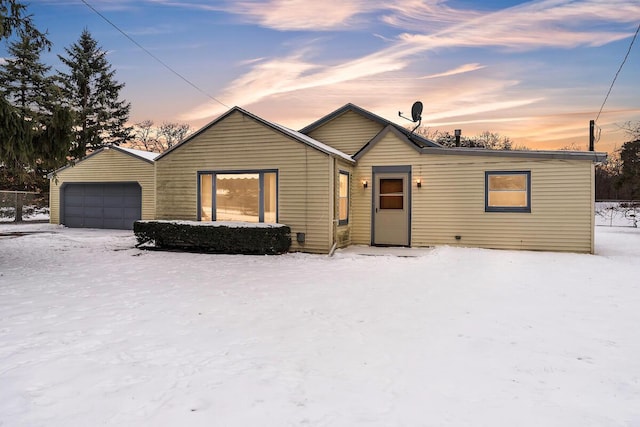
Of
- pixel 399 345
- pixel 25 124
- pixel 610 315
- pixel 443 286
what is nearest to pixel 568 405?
pixel 399 345

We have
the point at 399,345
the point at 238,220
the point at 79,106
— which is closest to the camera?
the point at 399,345

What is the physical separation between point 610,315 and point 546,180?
6.78 meters

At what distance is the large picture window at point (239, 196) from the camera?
1153 centimetres

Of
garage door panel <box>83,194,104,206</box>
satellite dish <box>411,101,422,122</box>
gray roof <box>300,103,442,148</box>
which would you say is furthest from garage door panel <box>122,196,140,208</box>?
satellite dish <box>411,101,422,122</box>

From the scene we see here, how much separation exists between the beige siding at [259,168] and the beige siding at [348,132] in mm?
3613

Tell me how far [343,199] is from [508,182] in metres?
4.87

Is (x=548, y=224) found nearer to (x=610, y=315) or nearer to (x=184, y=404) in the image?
(x=610, y=315)

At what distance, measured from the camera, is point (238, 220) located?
11750mm

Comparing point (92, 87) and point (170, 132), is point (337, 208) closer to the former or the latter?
point (92, 87)

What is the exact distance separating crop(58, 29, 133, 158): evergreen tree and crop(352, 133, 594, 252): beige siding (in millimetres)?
28687

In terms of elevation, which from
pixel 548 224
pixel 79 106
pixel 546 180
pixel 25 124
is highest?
pixel 79 106

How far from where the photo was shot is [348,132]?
567 inches

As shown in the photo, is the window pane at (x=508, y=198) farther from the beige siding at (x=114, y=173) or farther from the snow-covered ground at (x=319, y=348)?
the beige siding at (x=114, y=173)

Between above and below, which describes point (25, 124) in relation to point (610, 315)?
above
